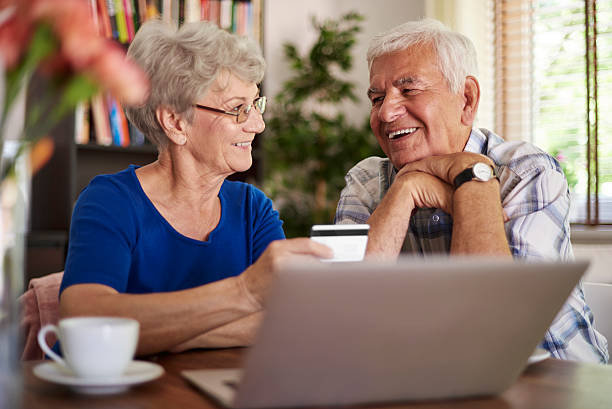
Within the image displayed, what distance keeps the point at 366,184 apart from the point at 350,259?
88cm

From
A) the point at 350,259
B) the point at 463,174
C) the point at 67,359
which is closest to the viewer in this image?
the point at 67,359

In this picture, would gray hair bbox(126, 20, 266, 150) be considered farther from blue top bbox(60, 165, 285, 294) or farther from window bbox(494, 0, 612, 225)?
window bbox(494, 0, 612, 225)

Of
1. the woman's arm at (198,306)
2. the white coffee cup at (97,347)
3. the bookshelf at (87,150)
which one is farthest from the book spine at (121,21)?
the white coffee cup at (97,347)

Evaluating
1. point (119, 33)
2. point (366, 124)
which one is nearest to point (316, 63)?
point (366, 124)

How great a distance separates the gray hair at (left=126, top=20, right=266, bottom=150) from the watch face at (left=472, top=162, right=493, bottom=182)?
0.54 metres

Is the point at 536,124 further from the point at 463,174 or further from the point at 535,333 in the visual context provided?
the point at 535,333

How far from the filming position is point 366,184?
1793 millimetres

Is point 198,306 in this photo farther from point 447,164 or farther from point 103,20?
point 103,20

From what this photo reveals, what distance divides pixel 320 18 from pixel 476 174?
312cm

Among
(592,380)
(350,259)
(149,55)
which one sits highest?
(149,55)

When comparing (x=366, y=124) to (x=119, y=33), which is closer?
(x=119, y=33)

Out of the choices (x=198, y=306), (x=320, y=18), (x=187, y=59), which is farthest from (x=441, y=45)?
(x=320, y=18)

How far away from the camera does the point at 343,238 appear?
2.99ft

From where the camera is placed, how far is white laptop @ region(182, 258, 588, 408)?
0.56m
